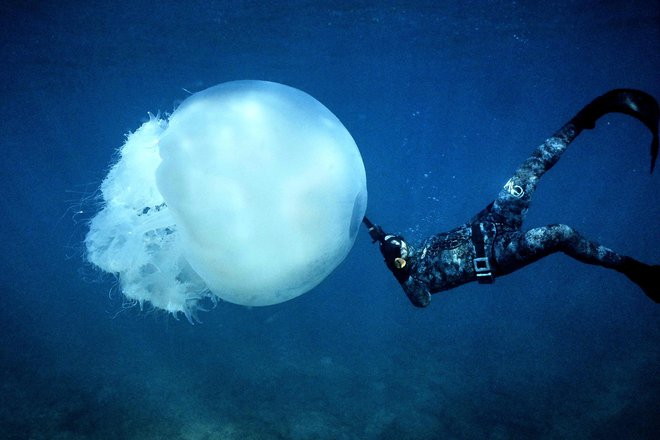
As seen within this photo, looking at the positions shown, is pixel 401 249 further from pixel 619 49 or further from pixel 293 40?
pixel 619 49

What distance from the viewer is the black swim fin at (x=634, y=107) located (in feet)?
11.2

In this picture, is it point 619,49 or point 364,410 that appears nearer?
point 364,410

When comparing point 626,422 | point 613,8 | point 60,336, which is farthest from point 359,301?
point 613,8

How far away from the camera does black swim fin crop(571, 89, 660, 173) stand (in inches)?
134

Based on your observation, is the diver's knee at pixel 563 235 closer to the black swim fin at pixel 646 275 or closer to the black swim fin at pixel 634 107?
the black swim fin at pixel 646 275

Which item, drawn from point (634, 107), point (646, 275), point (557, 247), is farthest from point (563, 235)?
point (634, 107)

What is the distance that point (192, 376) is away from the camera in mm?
8070

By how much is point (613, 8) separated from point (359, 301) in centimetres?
1226

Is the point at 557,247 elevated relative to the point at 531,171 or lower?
lower

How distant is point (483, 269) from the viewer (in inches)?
150

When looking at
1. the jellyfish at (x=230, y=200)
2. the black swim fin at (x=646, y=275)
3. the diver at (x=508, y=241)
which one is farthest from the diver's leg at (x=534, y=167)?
the jellyfish at (x=230, y=200)

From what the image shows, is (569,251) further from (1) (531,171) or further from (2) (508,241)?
(1) (531,171)

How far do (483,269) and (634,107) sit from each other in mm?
1998

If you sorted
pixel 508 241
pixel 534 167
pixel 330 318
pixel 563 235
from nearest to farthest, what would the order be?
pixel 563 235
pixel 508 241
pixel 534 167
pixel 330 318
